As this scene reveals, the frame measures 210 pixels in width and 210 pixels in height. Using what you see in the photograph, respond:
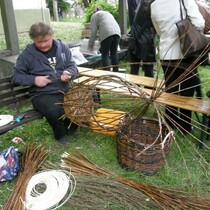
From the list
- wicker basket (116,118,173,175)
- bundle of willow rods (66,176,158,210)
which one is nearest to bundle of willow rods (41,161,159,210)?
bundle of willow rods (66,176,158,210)

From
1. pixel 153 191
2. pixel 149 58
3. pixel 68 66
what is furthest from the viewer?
pixel 149 58

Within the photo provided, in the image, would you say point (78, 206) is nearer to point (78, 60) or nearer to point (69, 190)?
point (69, 190)

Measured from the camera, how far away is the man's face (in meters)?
3.01

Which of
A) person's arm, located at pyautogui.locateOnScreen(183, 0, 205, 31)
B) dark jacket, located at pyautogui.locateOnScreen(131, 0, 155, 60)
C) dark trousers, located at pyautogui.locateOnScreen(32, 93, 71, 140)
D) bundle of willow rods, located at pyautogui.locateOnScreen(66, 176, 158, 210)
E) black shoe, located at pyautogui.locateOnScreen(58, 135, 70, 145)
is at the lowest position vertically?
bundle of willow rods, located at pyautogui.locateOnScreen(66, 176, 158, 210)

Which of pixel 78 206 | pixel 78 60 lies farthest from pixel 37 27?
pixel 78 60

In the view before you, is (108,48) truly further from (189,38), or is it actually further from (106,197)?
(106,197)

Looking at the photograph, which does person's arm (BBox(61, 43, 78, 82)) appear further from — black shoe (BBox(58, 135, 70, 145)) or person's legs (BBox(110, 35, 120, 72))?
person's legs (BBox(110, 35, 120, 72))

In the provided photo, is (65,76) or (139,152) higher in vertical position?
(65,76)

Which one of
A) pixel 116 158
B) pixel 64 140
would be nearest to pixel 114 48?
pixel 64 140

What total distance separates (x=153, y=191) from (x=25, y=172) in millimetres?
1235

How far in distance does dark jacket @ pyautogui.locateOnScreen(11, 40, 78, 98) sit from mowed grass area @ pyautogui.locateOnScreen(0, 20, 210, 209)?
63cm

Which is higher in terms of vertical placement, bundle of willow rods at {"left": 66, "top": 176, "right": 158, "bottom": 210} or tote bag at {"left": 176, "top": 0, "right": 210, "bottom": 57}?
tote bag at {"left": 176, "top": 0, "right": 210, "bottom": 57}

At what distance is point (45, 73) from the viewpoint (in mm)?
3162

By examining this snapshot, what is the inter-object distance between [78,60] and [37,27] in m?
2.30
